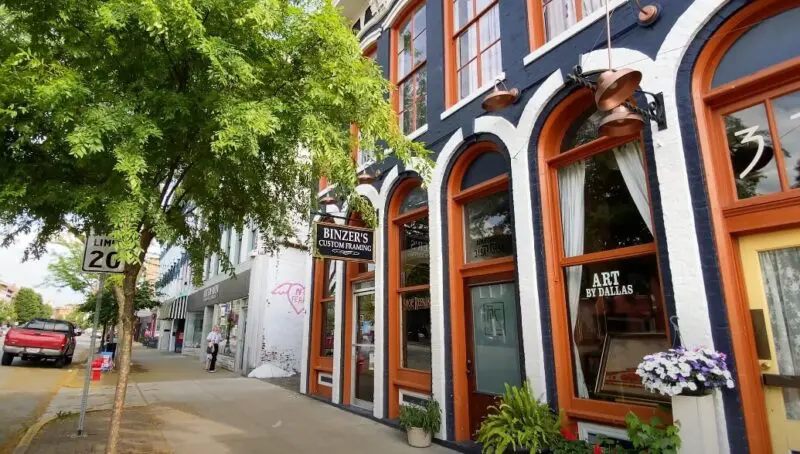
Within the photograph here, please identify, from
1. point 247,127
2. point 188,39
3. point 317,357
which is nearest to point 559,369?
point 247,127

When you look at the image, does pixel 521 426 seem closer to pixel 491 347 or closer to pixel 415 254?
pixel 491 347

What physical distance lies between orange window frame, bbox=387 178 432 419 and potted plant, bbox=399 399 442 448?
64 centimetres

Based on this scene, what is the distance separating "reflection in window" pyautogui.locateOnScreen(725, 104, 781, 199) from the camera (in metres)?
4.04

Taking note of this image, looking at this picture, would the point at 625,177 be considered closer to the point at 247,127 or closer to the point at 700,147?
the point at 700,147

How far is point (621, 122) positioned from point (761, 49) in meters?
1.46

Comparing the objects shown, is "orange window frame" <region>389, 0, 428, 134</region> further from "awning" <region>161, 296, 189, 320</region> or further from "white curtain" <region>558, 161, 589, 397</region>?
"awning" <region>161, 296, 189, 320</region>

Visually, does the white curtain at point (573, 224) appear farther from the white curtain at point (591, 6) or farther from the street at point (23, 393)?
the street at point (23, 393)

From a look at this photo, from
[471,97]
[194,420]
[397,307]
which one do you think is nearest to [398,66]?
[471,97]

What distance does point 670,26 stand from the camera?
15.5 feet

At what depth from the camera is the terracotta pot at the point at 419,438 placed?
641 cm

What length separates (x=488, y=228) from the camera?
22.3ft

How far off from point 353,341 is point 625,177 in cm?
595

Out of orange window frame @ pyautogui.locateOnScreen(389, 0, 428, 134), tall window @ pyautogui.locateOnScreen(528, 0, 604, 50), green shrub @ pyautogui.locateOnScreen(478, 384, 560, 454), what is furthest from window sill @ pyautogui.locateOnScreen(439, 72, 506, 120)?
green shrub @ pyautogui.locateOnScreen(478, 384, 560, 454)

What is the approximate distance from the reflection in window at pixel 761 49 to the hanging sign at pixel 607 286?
2065mm
